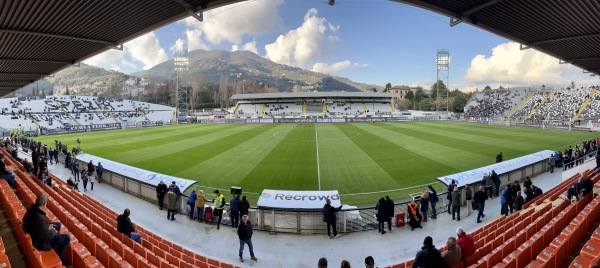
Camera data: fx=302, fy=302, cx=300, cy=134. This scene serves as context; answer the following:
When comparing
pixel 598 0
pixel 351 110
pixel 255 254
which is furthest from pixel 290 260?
pixel 351 110

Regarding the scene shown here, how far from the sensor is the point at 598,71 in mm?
14367

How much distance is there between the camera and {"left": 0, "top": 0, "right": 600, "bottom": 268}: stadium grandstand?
15.7ft

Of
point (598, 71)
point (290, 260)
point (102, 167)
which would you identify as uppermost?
point (598, 71)

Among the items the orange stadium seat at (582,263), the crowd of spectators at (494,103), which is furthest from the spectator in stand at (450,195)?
the crowd of spectators at (494,103)

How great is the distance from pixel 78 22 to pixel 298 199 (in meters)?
7.71

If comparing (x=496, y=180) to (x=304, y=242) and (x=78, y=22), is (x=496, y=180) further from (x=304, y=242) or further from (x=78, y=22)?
(x=78, y=22)

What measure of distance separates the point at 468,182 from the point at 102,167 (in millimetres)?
16926

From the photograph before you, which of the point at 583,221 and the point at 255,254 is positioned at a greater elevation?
the point at 583,221

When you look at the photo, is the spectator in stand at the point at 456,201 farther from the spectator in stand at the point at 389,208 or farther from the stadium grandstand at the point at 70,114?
the stadium grandstand at the point at 70,114

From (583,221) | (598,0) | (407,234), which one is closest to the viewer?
(583,221)

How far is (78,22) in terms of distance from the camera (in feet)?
25.5

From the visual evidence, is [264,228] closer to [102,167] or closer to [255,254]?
[255,254]

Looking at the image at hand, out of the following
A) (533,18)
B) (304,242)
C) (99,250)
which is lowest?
(304,242)

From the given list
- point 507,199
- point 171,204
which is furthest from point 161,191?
point 507,199
